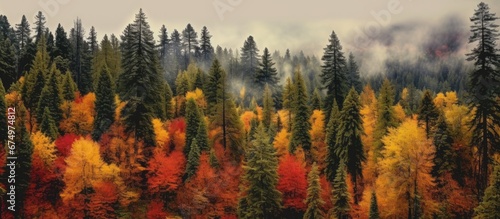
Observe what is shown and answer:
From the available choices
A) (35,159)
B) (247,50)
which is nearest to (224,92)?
(35,159)

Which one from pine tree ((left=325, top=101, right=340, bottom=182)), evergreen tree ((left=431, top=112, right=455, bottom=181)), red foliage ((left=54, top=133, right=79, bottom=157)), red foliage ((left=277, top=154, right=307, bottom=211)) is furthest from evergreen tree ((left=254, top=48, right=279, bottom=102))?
red foliage ((left=54, top=133, right=79, bottom=157))

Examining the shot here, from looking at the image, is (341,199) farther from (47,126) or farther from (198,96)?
(198,96)

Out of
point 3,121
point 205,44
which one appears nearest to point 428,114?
point 3,121

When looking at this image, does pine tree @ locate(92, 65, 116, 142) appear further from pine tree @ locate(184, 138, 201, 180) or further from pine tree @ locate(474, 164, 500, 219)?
pine tree @ locate(474, 164, 500, 219)

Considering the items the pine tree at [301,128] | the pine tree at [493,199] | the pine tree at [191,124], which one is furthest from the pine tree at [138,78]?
the pine tree at [493,199]

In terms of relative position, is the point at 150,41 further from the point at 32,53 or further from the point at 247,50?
the point at 247,50

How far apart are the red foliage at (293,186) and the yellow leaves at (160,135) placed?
47.8 feet

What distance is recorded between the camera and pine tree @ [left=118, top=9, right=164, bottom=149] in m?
44.9

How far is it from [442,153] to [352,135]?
34.1ft

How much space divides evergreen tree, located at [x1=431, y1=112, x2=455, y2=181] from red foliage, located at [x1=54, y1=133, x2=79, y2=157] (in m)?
40.1

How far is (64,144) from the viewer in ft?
175

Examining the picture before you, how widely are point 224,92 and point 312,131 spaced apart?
1296cm

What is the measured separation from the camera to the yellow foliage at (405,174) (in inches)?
1703

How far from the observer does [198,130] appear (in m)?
54.1
